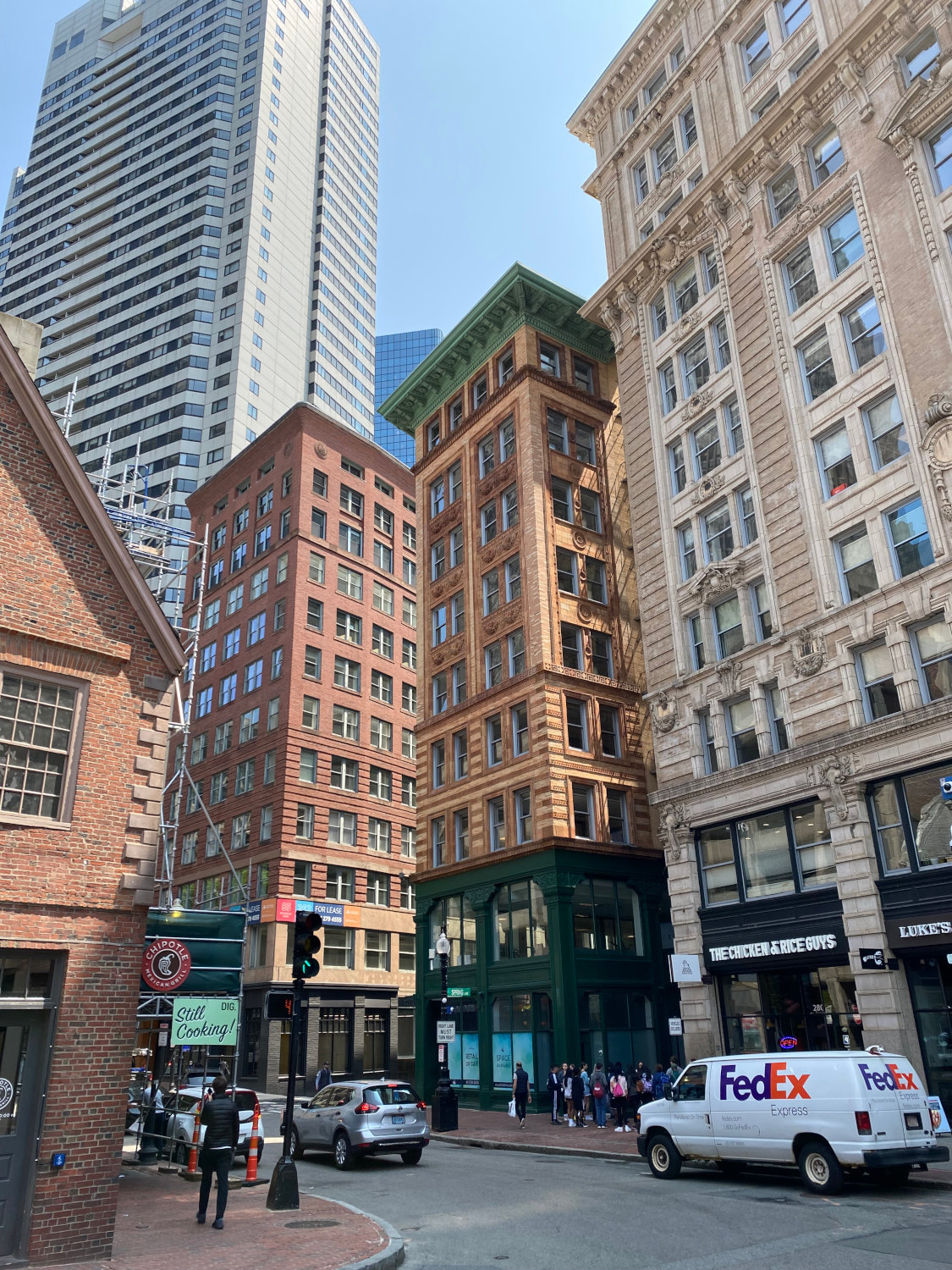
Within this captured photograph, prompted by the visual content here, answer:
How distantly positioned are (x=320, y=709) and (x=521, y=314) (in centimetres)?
2430

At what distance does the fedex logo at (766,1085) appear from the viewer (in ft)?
49.7

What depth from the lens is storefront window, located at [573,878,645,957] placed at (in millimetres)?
33781

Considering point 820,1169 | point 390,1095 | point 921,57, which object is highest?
point 921,57

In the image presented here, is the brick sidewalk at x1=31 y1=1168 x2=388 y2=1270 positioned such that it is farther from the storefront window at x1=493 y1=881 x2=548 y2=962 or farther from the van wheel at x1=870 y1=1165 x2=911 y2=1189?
the storefront window at x1=493 y1=881 x2=548 y2=962

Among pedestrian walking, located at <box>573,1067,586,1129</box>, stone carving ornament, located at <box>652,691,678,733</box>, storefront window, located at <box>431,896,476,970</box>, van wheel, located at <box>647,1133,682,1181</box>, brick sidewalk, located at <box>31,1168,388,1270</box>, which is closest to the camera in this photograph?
brick sidewalk, located at <box>31,1168,388,1270</box>

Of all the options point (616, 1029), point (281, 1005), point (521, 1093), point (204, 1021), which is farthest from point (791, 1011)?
point (281, 1005)

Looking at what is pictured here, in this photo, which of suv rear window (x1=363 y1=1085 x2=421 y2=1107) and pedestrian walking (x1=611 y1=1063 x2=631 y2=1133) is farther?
pedestrian walking (x1=611 y1=1063 x2=631 y2=1133)

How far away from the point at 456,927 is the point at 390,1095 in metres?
17.8

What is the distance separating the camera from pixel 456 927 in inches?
1522

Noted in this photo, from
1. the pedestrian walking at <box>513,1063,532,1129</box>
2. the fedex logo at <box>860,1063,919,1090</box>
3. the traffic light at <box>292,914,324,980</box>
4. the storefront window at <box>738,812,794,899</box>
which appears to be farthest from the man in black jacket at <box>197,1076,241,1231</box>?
the storefront window at <box>738,812,794,899</box>

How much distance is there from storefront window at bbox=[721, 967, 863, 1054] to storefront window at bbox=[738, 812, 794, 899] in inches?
91.9

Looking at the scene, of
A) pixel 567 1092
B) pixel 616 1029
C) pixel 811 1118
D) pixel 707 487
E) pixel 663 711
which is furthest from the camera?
pixel 616 1029

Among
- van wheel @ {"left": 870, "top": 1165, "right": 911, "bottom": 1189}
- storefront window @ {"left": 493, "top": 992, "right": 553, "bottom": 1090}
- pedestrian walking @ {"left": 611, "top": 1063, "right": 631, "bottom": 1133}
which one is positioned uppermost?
storefront window @ {"left": 493, "top": 992, "right": 553, "bottom": 1090}

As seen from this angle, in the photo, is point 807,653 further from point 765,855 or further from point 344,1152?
point 344,1152
